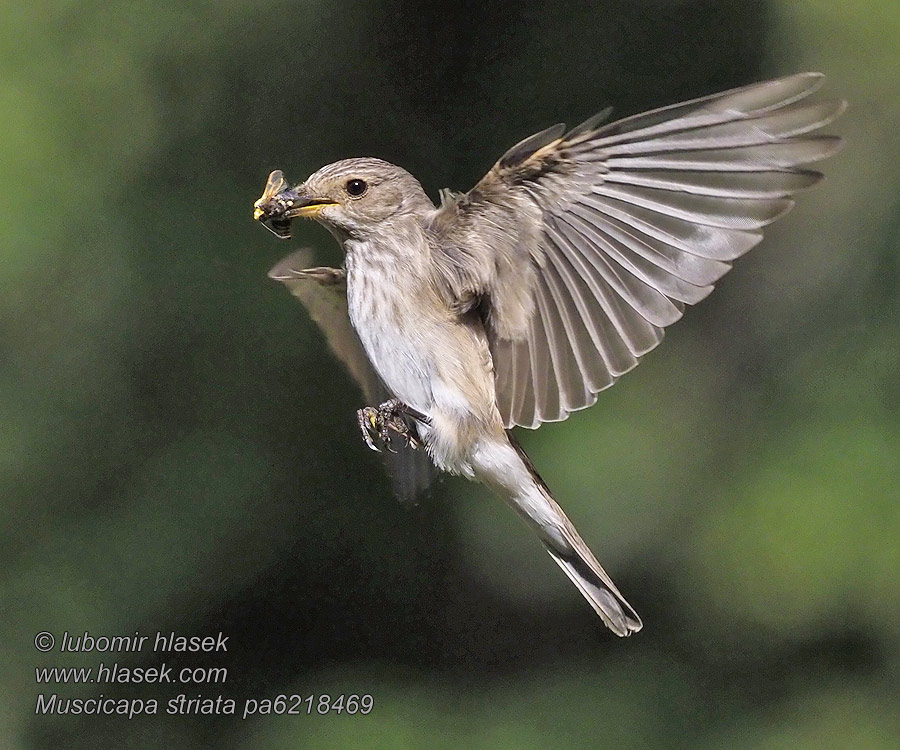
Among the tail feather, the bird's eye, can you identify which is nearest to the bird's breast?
the bird's eye

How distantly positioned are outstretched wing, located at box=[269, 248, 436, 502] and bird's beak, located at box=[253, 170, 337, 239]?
18 cm

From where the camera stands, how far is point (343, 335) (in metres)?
1.97

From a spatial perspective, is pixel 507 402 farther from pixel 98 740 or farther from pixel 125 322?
pixel 98 740

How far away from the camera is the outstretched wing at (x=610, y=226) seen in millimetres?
1419

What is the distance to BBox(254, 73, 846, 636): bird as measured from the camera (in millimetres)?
1517

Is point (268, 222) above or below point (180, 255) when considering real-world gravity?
above

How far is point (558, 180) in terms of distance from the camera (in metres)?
1.59

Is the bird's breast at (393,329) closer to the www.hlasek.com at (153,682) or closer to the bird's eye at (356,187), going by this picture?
the bird's eye at (356,187)

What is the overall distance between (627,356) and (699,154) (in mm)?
330

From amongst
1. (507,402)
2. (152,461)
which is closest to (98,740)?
(152,461)

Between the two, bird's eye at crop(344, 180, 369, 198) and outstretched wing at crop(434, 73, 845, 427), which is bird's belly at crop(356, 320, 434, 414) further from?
bird's eye at crop(344, 180, 369, 198)

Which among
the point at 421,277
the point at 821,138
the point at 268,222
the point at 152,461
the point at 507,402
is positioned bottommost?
the point at 152,461

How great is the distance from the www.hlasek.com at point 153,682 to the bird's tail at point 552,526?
3.44ft

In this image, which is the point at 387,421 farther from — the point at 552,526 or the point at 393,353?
the point at 552,526
